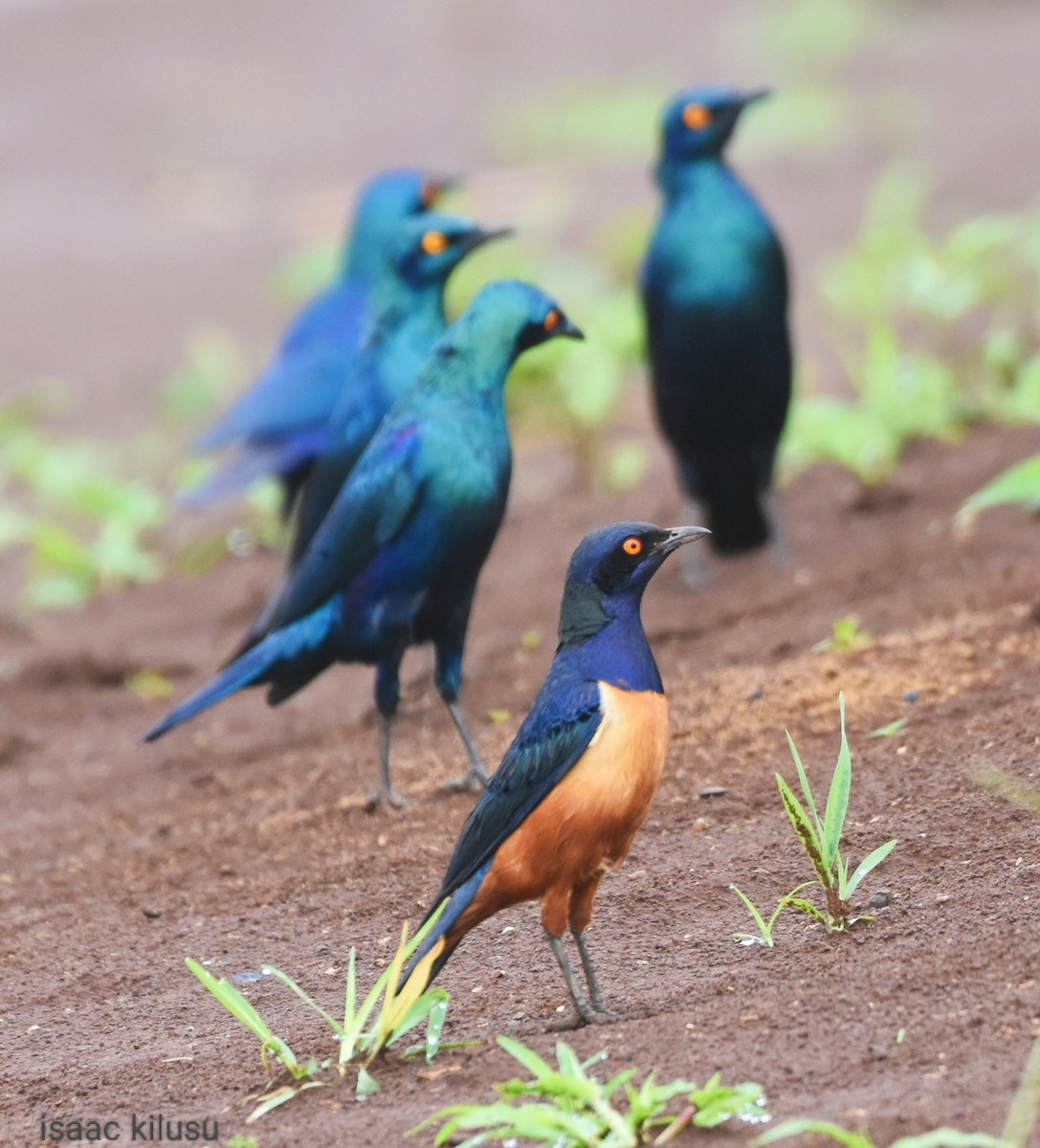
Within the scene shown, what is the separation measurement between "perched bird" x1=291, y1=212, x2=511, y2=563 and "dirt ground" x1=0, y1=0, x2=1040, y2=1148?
741 millimetres

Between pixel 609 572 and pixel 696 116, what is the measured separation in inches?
130

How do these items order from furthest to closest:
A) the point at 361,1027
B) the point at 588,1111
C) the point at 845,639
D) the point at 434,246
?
1. the point at 434,246
2. the point at 845,639
3. the point at 361,1027
4. the point at 588,1111

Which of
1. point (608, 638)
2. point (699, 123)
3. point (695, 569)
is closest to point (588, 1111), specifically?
point (608, 638)

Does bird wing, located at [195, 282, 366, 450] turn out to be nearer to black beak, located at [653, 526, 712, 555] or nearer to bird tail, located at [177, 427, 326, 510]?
bird tail, located at [177, 427, 326, 510]

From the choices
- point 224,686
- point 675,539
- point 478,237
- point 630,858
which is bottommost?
point 630,858

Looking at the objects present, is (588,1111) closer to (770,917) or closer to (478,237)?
(770,917)

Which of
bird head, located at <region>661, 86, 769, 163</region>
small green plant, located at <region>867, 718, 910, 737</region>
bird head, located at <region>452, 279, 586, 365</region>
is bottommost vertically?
small green plant, located at <region>867, 718, 910, 737</region>

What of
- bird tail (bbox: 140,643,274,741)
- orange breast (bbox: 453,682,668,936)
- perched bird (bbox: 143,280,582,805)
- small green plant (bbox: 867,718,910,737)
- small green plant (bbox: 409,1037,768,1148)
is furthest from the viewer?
bird tail (bbox: 140,643,274,741)

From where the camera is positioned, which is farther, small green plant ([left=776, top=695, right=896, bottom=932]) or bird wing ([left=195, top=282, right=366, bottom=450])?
bird wing ([left=195, top=282, right=366, bottom=450])

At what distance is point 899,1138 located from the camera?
93.3 inches

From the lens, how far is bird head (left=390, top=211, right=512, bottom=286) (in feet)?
17.1

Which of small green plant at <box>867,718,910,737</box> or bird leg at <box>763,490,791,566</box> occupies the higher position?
small green plant at <box>867,718,910,737</box>

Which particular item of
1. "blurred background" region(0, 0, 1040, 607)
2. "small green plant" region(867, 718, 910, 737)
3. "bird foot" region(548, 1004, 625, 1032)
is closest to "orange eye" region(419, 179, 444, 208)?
"blurred background" region(0, 0, 1040, 607)

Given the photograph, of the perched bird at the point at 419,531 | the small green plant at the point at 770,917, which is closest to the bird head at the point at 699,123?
the perched bird at the point at 419,531
